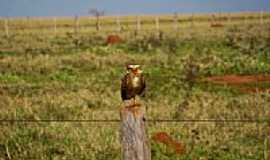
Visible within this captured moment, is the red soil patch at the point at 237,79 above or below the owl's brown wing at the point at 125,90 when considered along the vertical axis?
below

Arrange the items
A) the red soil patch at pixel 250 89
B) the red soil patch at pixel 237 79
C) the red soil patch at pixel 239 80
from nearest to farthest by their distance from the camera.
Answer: the red soil patch at pixel 250 89
the red soil patch at pixel 239 80
the red soil patch at pixel 237 79

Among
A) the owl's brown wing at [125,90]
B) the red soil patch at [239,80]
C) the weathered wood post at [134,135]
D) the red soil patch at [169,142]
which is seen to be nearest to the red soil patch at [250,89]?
the red soil patch at [239,80]

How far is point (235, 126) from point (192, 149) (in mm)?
1698

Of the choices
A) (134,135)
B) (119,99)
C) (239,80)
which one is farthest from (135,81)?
(239,80)

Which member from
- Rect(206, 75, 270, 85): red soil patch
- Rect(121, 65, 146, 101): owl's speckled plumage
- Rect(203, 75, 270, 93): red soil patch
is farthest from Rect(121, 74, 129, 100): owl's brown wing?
Rect(206, 75, 270, 85): red soil patch

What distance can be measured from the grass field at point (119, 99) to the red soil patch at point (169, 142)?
7 cm

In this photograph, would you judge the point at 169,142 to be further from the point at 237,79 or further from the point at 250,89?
the point at 237,79

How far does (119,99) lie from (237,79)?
6.25 meters

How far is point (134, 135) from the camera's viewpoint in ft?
16.8

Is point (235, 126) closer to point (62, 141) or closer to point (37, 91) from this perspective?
point (62, 141)

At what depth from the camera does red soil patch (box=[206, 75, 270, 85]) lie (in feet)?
65.3

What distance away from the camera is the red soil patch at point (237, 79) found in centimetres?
1989

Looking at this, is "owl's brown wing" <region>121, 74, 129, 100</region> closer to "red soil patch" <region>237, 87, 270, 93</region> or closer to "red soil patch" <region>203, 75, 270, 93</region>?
"red soil patch" <region>237, 87, 270, 93</region>

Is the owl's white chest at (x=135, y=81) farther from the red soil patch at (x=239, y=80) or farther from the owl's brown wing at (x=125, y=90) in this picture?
the red soil patch at (x=239, y=80)
